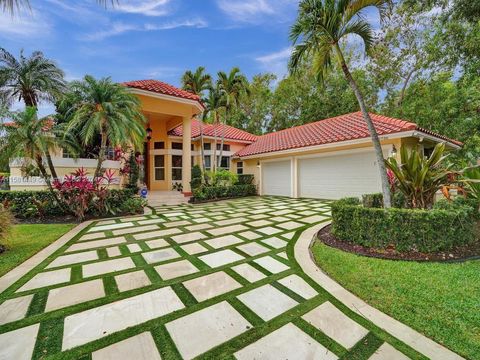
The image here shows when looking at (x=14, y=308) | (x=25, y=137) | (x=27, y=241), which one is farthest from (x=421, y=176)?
(x=25, y=137)

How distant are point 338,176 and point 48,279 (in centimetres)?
1187

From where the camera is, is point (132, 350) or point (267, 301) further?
point (267, 301)

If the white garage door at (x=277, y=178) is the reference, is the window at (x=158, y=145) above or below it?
above

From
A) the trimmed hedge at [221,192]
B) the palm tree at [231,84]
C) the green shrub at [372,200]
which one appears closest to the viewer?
the green shrub at [372,200]

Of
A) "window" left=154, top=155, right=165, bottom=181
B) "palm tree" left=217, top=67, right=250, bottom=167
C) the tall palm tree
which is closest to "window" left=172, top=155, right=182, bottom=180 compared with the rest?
"window" left=154, top=155, right=165, bottom=181

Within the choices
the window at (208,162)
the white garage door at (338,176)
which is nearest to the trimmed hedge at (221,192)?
the white garage door at (338,176)

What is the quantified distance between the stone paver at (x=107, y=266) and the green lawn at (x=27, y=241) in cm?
129

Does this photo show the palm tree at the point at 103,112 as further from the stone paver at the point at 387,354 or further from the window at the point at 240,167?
the window at the point at 240,167

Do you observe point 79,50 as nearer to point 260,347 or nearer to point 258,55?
point 260,347

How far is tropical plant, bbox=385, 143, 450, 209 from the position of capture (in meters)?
5.03

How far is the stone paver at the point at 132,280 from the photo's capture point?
3.21m

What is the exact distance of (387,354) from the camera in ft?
6.64

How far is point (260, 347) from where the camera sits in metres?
2.11

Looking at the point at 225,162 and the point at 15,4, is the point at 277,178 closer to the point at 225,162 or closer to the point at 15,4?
the point at 225,162
